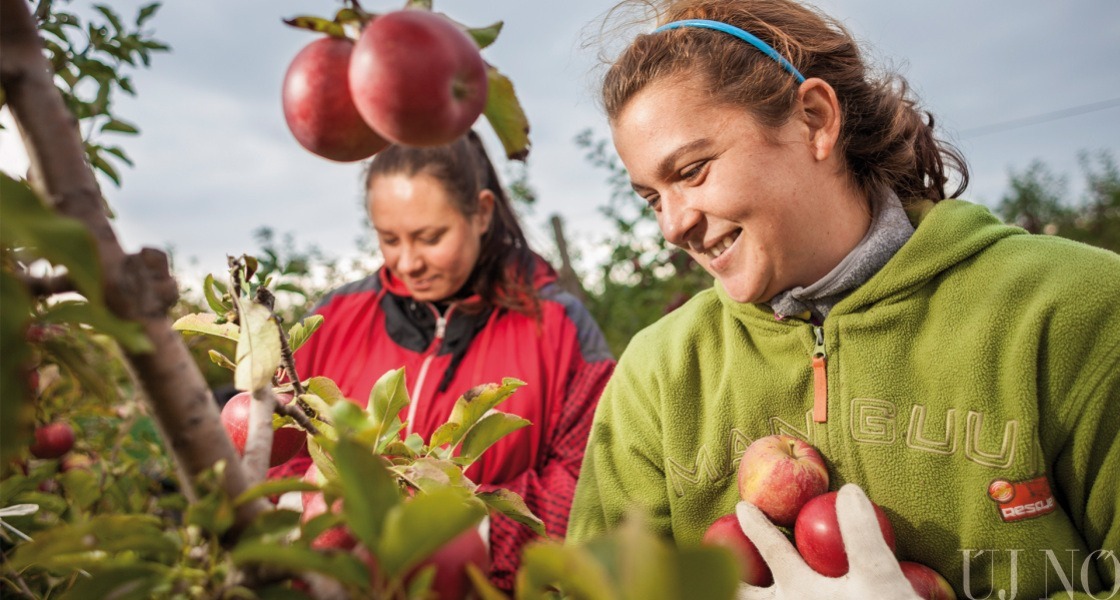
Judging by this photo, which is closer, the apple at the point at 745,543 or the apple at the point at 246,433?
the apple at the point at 246,433

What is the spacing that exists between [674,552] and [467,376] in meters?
1.81

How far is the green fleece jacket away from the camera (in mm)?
1101

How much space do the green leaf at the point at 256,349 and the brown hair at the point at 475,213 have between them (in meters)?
1.55

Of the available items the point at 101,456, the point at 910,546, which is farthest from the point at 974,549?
the point at 101,456

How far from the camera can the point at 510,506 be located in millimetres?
684

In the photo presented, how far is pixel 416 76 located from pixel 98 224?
0.64 ft

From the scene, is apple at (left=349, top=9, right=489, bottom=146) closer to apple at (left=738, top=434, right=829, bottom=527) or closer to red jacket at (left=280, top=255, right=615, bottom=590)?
apple at (left=738, top=434, right=829, bottom=527)

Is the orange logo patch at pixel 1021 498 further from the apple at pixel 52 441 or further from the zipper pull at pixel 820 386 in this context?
the apple at pixel 52 441

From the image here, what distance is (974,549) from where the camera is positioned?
112 centimetres

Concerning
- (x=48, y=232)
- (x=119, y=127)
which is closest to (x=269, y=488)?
(x=48, y=232)

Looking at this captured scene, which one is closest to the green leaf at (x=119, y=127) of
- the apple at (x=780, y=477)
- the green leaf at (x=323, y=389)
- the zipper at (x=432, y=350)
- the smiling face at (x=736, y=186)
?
the zipper at (x=432, y=350)

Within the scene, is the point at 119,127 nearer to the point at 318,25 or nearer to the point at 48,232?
the point at 318,25

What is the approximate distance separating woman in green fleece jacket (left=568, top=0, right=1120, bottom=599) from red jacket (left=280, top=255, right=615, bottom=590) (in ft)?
1.62

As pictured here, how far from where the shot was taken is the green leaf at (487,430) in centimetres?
69
